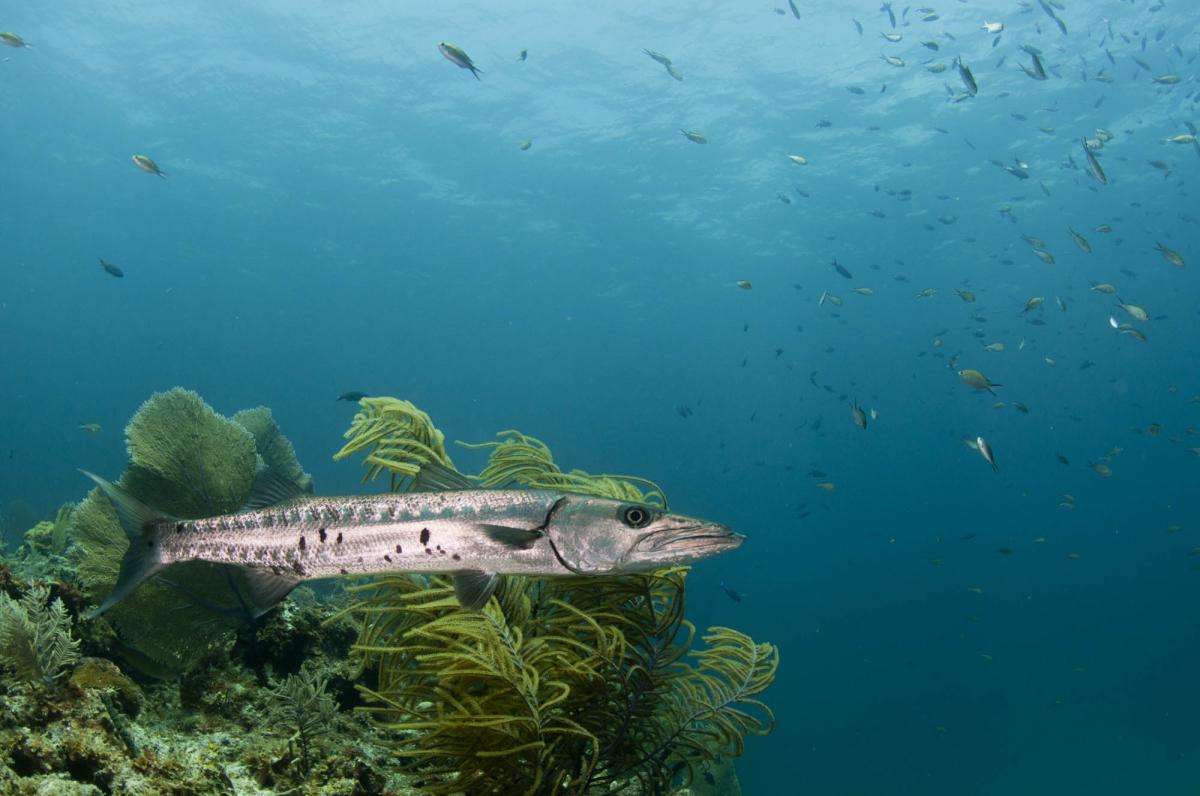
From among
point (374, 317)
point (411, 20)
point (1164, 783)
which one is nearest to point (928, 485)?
point (1164, 783)

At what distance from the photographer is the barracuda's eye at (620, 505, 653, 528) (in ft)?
8.28

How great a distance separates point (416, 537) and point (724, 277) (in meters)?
64.1

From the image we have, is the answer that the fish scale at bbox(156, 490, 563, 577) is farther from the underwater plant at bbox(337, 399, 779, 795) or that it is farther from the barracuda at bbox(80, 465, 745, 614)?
the underwater plant at bbox(337, 399, 779, 795)

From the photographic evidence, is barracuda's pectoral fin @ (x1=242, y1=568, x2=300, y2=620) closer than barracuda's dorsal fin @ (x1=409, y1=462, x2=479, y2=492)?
Yes

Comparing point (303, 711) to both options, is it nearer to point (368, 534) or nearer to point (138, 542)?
point (138, 542)

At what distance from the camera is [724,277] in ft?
210

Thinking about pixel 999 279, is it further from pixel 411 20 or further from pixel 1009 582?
pixel 1009 582

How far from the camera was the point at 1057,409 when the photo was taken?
9894cm

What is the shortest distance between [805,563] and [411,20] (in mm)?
128902

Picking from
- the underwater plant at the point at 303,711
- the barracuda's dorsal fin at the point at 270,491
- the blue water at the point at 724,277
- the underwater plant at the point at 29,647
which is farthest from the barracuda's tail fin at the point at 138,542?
the blue water at the point at 724,277

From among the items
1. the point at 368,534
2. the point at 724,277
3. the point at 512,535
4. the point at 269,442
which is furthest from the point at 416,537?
the point at 724,277

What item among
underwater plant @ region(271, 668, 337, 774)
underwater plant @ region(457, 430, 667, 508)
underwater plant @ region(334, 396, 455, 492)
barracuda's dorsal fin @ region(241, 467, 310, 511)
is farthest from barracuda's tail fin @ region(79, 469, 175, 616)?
underwater plant @ region(457, 430, 667, 508)

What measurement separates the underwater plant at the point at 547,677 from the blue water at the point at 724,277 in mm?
16435

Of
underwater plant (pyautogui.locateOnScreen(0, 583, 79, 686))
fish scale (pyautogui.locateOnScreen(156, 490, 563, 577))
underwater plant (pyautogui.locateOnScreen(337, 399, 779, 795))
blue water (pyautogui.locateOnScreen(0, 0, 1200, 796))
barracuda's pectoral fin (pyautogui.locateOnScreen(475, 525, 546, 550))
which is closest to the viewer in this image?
barracuda's pectoral fin (pyautogui.locateOnScreen(475, 525, 546, 550))
